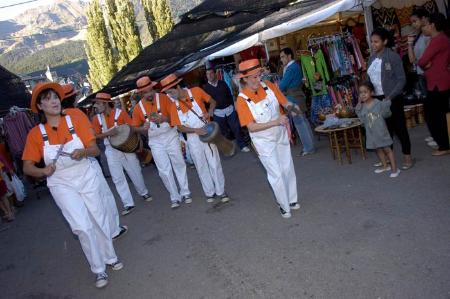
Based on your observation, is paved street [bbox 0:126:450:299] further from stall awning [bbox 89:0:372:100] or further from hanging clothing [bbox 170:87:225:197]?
stall awning [bbox 89:0:372:100]

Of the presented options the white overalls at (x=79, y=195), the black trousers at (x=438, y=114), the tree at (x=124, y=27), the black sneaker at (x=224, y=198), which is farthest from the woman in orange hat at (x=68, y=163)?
the tree at (x=124, y=27)

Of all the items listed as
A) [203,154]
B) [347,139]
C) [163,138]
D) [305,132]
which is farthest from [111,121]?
[347,139]

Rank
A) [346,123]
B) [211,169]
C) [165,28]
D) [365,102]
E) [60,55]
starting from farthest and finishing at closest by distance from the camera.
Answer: [60,55]
[165,28]
[346,123]
[211,169]
[365,102]

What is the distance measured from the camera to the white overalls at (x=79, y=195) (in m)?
4.26

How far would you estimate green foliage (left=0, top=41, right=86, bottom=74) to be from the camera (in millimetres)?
128375

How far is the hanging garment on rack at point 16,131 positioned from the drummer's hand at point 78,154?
8.08 meters

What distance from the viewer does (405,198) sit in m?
4.72

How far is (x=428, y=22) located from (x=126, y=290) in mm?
4884

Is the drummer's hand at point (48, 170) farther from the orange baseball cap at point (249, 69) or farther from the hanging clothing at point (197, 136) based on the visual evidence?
the hanging clothing at point (197, 136)

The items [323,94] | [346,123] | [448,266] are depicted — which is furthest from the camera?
[323,94]

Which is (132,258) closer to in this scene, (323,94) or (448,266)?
(448,266)

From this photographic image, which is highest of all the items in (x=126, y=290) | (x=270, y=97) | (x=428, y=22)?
(x=428, y=22)

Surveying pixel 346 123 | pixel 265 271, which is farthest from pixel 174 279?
pixel 346 123

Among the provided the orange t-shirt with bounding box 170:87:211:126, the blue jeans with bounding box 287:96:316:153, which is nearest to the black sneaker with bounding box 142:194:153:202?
the orange t-shirt with bounding box 170:87:211:126
